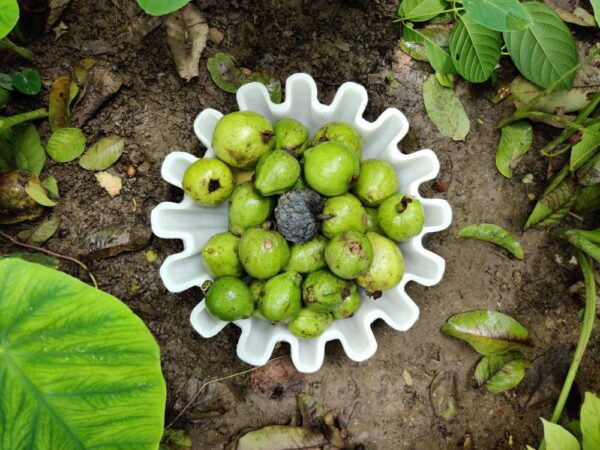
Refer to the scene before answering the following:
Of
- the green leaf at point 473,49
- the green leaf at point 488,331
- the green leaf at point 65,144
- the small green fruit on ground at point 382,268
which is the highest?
the green leaf at point 473,49

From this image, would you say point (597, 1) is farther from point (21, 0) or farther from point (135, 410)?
point (21, 0)

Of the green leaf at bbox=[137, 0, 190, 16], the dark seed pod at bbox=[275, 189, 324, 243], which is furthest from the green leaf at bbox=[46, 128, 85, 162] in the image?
the dark seed pod at bbox=[275, 189, 324, 243]

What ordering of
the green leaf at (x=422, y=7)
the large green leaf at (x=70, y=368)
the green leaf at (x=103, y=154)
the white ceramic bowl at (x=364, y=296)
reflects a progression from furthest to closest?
the green leaf at (x=422, y=7) → the green leaf at (x=103, y=154) → the white ceramic bowl at (x=364, y=296) → the large green leaf at (x=70, y=368)

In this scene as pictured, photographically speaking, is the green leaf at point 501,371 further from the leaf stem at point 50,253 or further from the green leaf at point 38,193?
the green leaf at point 38,193

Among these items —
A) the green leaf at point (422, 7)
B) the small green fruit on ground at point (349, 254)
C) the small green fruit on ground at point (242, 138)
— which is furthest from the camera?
the green leaf at point (422, 7)

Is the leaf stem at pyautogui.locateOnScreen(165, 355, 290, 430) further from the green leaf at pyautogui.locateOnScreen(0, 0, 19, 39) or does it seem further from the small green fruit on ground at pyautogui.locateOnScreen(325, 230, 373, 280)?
the green leaf at pyautogui.locateOnScreen(0, 0, 19, 39)

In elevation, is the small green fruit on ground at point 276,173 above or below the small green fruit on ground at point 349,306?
above

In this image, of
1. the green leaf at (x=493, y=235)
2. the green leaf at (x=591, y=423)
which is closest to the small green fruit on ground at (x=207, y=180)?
the green leaf at (x=493, y=235)
